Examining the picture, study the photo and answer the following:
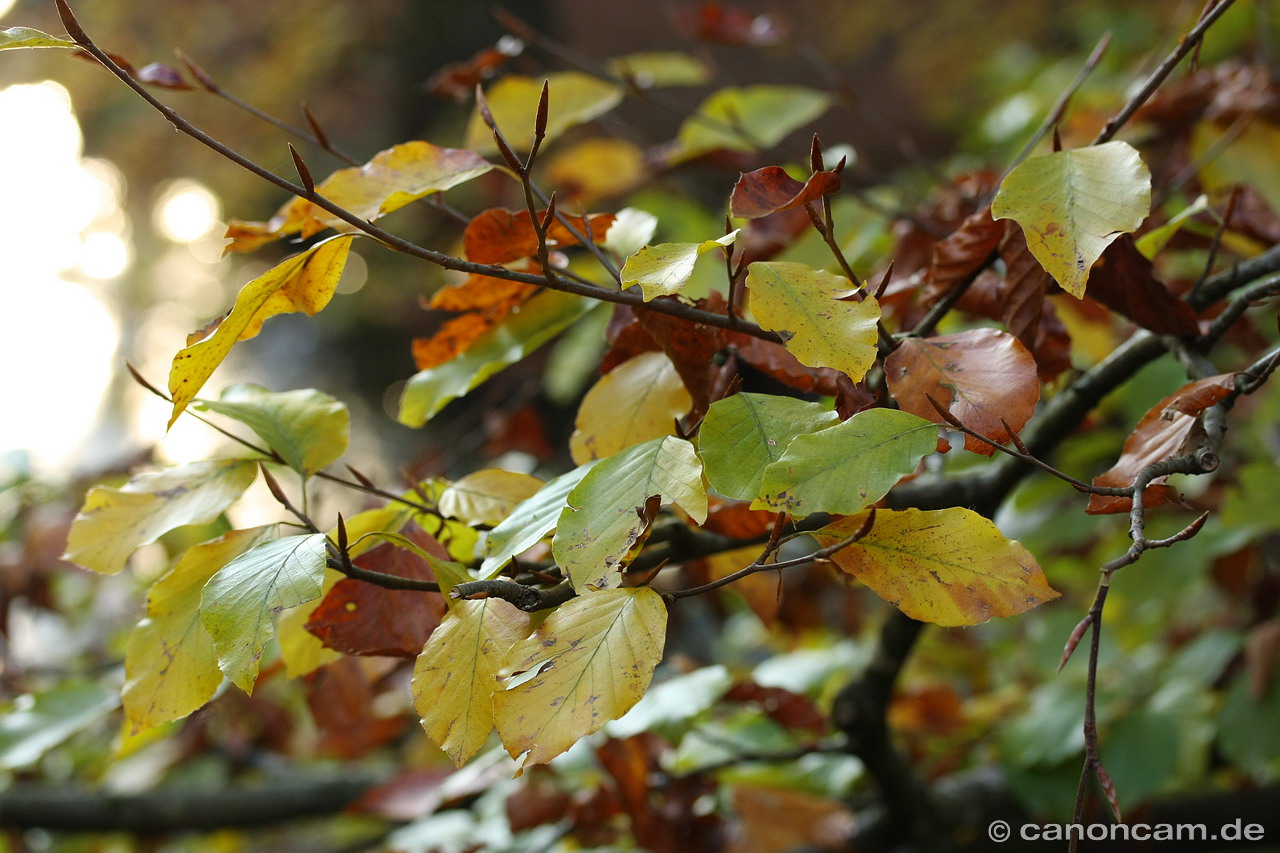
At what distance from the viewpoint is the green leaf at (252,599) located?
0.94 feet

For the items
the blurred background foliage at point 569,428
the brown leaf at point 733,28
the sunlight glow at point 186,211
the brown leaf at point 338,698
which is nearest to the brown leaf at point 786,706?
the blurred background foliage at point 569,428

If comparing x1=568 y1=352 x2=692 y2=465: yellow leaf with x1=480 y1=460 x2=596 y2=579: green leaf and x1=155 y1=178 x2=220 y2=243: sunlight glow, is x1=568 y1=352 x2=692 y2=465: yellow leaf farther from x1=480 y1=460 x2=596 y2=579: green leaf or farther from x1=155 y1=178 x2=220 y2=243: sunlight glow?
x1=155 y1=178 x2=220 y2=243: sunlight glow

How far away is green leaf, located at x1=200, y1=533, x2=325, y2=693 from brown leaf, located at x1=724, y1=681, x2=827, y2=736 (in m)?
0.42

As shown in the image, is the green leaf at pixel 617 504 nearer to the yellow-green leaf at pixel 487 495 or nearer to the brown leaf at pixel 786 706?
the yellow-green leaf at pixel 487 495

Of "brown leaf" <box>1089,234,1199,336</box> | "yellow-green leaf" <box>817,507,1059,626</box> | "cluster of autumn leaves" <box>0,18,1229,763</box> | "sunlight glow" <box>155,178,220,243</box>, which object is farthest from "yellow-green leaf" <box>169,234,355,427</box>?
"sunlight glow" <box>155,178,220,243</box>

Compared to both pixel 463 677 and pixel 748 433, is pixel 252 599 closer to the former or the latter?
pixel 463 677

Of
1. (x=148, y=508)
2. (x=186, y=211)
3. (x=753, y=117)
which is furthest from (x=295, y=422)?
(x=186, y=211)

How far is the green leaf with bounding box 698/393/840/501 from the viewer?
1.00 feet

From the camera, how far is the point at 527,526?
33 cm

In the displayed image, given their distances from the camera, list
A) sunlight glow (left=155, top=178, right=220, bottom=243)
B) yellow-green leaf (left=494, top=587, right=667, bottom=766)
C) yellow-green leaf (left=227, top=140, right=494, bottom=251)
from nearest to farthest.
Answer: yellow-green leaf (left=494, top=587, right=667, bottom=766) → yellow-green leaf (left=227, top=140, right=494, bottom=251) → sunlight glow (left=155, top=178, right=220, bottom=243)

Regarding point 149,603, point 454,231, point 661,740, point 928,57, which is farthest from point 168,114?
point 928,57

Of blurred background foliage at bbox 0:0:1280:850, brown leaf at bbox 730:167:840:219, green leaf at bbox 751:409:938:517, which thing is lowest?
blurred background foliage at bbox 0:0:1280:850

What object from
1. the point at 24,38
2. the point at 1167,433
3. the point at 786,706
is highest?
the point at 24,38

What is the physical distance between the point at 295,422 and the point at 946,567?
287 millimetres
